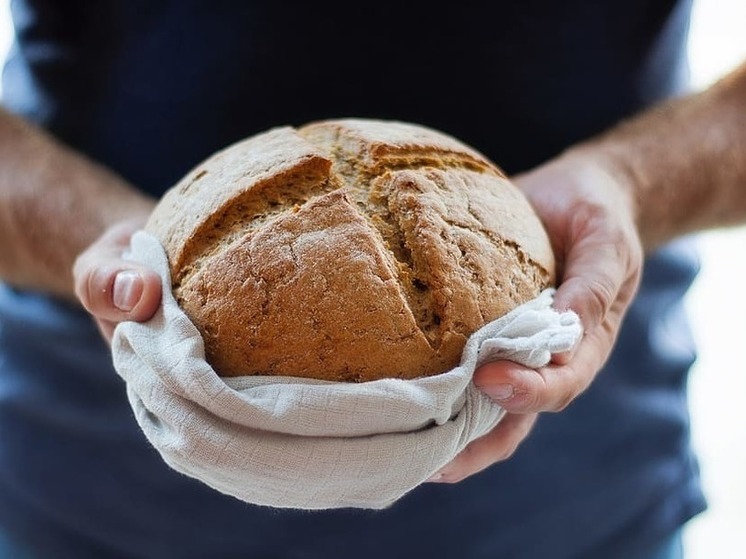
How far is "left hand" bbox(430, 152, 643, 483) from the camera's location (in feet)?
3.16

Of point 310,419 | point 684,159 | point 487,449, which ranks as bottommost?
point 487,449

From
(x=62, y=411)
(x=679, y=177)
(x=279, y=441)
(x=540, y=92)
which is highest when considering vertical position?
(x=540, y=92)

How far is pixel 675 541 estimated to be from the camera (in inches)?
64.2

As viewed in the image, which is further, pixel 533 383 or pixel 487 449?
pixel 487 449

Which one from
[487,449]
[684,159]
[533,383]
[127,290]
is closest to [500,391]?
[533,383]

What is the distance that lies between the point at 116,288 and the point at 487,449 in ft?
1.63

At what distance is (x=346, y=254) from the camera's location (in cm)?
93

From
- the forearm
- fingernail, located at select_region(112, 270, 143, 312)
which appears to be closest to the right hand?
fingernail, located at select_region(112, 270, 143, 312)

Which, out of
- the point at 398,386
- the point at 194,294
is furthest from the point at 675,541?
the point at 194,294

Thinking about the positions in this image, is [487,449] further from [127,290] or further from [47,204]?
→ [47,204]

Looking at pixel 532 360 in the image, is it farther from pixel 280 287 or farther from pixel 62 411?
pixel 62 411

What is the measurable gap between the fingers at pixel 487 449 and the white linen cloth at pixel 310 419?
4.1 inches

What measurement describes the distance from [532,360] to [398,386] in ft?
0.56

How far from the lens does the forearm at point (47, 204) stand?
4.73ft
